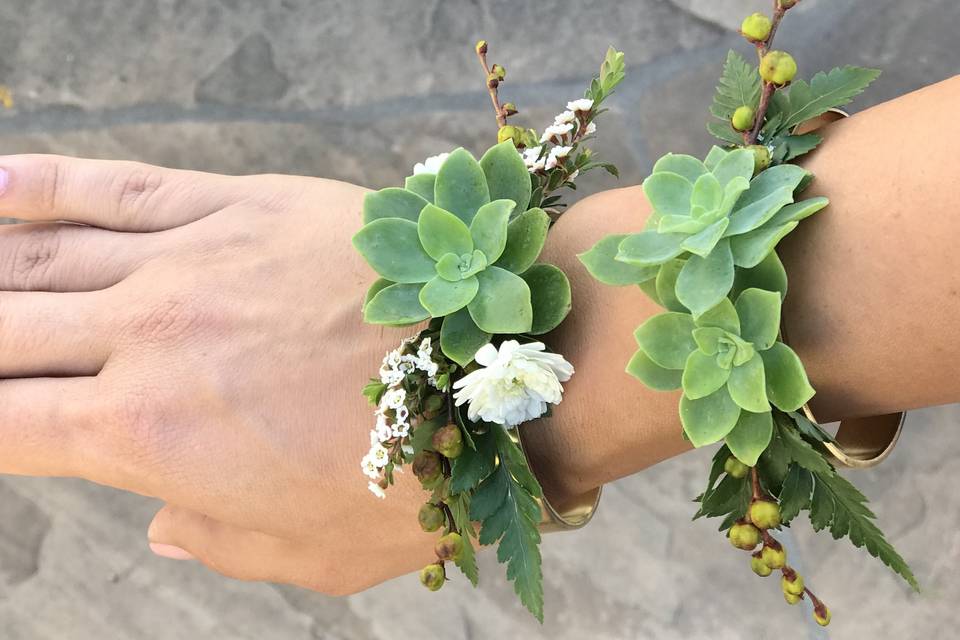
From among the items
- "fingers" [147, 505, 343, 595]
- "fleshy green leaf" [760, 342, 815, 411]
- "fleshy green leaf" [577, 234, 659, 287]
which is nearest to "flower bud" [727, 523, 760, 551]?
"fleshy green leaf" [760, 342, 815, 411]

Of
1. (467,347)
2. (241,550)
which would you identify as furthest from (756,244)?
(241,550)

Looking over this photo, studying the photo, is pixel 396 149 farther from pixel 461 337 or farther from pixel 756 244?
pixel 756 244

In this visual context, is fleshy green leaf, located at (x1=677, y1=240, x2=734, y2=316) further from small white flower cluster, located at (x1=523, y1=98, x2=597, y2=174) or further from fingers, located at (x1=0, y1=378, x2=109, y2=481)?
fingers, located at (x1=0, y1=378, x2=109, y2=481)

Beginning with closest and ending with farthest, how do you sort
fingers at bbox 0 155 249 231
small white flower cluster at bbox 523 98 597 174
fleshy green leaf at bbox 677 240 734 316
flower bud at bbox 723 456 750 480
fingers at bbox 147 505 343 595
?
fleshy green leaf at bbox 677 240 734 316
flower bud at bbox 723 456 750 480
small white flower cluster at bbox 523 98 597 174
fingers at bbox 147 505 343 595
fingers at bbox 0 155 249 231

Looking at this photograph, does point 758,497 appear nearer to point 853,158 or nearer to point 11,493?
point 853,158

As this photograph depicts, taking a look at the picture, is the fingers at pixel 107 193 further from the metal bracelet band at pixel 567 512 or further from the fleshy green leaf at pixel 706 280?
the fleshy green leaf at pixel 706 280

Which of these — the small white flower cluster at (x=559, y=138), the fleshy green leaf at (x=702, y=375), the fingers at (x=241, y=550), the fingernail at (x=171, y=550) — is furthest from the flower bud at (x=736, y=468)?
the fingernail at (x=171, y=550)
